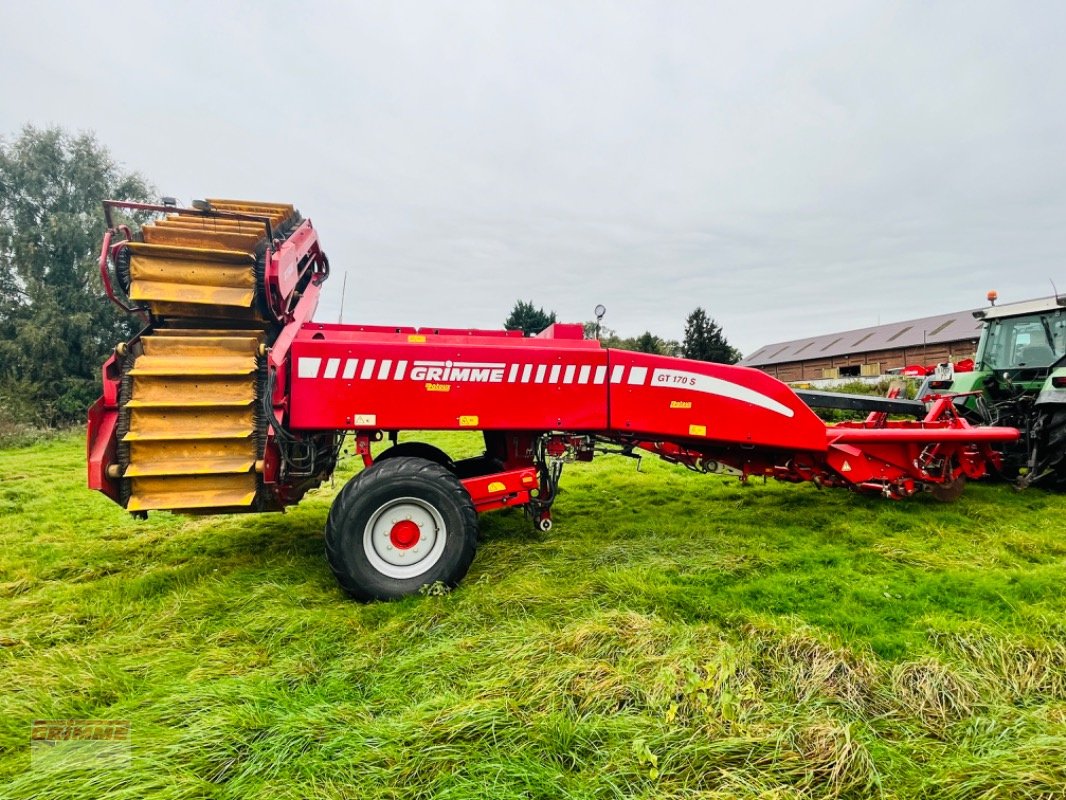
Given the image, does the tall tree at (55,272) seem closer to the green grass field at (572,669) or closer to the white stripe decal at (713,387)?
the green grass field at (572,669)

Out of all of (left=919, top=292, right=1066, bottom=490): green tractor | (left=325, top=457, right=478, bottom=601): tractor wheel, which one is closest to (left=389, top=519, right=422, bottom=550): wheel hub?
(left=325, top=457, right=478, bottom=601): tractor wheel

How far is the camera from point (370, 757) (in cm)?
187

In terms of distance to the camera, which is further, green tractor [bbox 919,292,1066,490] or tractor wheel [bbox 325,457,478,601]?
green tractor [bbox 919,292,1066,490]

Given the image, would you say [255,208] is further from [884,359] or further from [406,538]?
[884,359]

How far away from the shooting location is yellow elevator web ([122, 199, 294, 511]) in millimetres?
3113

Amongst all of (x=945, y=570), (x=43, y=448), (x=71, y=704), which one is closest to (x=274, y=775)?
(x=71, y=704)

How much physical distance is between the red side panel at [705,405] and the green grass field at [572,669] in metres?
0.86

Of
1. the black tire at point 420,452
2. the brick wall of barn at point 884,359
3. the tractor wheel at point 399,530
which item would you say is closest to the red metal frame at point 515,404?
the black tire at point 420,452

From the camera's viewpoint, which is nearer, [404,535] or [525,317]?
[404,535]

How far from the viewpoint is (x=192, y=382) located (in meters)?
3.19

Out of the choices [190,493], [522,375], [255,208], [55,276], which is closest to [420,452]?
[522,375]

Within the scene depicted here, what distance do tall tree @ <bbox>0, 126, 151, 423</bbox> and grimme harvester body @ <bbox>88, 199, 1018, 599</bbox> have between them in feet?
69.4

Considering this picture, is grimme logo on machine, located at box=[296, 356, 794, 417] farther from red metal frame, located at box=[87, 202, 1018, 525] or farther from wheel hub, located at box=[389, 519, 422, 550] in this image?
wheel hub, located at box=[389, 519, 422, 550]

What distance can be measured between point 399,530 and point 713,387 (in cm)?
241
